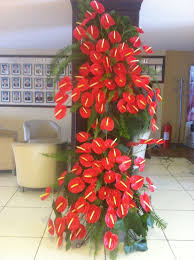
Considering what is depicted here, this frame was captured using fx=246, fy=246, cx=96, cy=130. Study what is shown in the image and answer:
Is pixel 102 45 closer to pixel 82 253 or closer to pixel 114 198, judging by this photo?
pixel 114 198

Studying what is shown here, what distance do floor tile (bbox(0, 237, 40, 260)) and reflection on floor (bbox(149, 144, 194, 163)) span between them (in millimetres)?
3317

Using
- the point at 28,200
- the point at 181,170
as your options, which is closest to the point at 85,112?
the point at 28,200

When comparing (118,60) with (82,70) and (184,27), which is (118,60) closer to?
(82,70)

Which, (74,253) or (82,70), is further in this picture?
(74,253)

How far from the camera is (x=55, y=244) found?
6.23 ft

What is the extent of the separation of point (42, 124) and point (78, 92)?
3265mm

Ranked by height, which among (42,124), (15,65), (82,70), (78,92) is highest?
(15,65)

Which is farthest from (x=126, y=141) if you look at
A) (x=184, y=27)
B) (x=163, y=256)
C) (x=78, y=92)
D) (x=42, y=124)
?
(x=42, y=124)

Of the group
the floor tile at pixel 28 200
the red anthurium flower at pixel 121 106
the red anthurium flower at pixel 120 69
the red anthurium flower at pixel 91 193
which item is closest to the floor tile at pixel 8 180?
the floor tile at pixel 28 200

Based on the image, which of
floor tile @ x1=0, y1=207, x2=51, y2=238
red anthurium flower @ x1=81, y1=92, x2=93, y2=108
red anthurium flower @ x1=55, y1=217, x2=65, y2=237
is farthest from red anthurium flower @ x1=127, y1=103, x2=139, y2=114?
floor tile @ x1=0, y1=207, x2=51, y2=238

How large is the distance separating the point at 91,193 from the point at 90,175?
123 millimetres

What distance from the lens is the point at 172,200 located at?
2.79 m

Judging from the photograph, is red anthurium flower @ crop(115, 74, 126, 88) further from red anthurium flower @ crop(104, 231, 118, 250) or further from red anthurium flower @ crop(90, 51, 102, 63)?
red anthurium flower @ crop(104, 231, 118, 250)

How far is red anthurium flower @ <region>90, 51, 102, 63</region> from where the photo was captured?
1.60 meters
